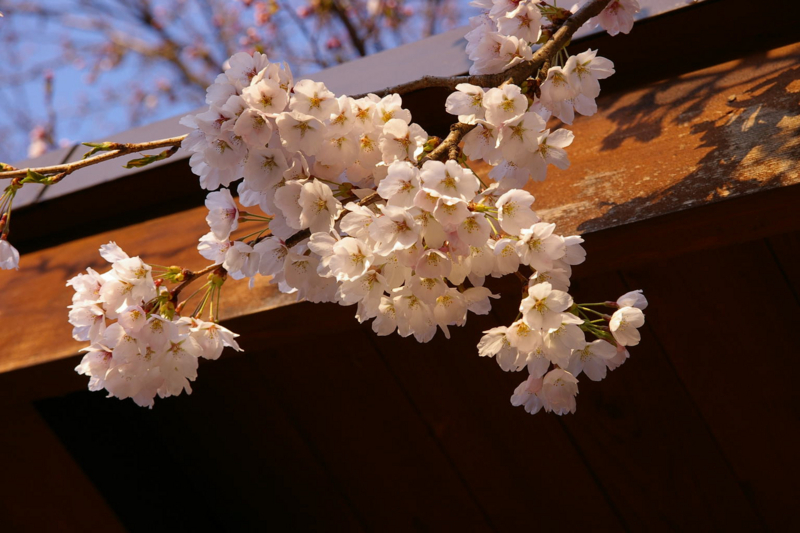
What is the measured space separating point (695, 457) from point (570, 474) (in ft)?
0.75

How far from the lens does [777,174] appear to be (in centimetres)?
75

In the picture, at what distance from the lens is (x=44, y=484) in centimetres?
127

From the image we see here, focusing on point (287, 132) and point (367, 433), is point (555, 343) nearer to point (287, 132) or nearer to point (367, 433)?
point (287, 132)

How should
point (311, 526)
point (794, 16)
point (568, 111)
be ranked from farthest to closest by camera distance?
point (311, 526), point (794, 16), point (568, 111)

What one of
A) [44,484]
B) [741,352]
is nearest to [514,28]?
[741,352]

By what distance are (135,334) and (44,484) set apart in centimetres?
85

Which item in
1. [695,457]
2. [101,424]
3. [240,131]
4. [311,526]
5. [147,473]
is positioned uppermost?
[240,131]

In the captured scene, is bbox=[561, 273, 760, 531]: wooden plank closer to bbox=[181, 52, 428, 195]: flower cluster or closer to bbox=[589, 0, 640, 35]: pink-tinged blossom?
bbox=[589, 0, 640, 35]: pink-tinged blossom

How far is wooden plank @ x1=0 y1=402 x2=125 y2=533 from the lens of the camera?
4.09 ft

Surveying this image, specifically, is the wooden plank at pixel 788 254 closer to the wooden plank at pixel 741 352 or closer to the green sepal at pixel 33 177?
the wooden plank at pixel 741 352

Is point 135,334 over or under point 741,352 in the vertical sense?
over

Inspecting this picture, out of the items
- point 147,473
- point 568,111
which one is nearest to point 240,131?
point 568,111

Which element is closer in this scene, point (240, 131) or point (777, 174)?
point (240, 131)

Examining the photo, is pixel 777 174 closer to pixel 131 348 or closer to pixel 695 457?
pixel 695 457
